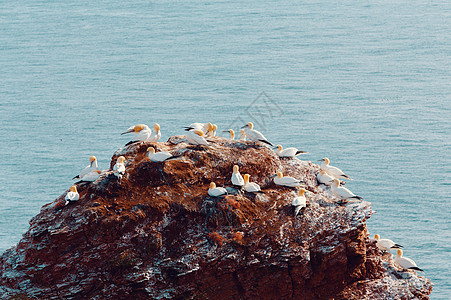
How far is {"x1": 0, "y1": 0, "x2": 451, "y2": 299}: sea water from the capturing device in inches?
2228

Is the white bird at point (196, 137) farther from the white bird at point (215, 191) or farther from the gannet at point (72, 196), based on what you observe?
the gannet at point (72, 196)

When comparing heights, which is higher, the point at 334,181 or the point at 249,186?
the point at 249,186

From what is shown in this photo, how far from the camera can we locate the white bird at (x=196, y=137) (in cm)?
2855

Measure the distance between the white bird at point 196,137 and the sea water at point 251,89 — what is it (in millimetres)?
22057

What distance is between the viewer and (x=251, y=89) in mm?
79312

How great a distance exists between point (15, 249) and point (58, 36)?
8468cm

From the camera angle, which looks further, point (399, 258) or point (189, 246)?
point (399, 258)

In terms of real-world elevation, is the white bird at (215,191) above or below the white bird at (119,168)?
below

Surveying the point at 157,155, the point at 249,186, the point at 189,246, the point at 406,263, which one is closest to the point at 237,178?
the point at 249,186

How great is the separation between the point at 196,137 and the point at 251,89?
51.5 m

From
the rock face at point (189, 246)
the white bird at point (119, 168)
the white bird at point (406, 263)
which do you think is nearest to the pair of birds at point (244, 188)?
the rock face at point (189, 246)

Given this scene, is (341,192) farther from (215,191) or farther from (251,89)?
(251,89)

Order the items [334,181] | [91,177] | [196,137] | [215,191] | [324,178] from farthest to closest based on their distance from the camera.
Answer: [324,178] < [334,181] < [196,137] < [91,177] < [215,191]

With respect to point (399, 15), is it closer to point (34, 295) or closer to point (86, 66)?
point (86, 66)
